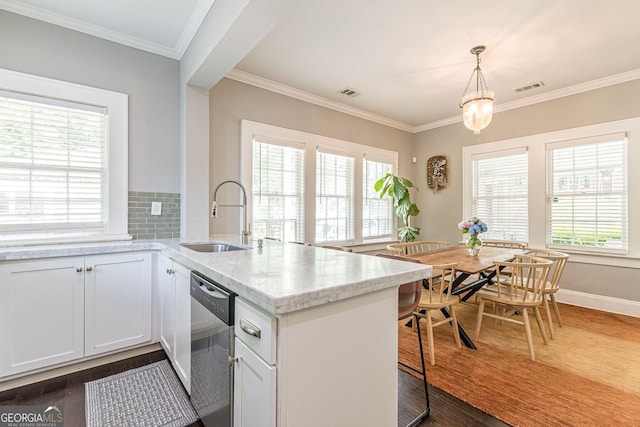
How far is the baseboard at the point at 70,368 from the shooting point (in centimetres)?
196

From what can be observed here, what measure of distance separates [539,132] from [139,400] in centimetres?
544

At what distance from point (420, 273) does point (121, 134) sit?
9.34 ft

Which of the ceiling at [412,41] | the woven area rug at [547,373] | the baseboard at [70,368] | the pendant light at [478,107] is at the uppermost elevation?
the ceiling at [412,41]

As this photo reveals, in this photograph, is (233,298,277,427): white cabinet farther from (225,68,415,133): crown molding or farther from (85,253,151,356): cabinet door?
(225,68,415,133): crown molding

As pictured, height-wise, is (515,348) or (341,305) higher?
(341,305)

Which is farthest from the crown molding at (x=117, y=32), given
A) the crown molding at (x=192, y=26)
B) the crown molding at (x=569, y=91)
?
the crown molding at (x=569, y=91)

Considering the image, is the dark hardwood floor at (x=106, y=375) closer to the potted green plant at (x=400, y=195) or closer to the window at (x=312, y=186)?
the window at (x=312, y=186)

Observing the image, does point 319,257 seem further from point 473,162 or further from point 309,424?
point 473,162

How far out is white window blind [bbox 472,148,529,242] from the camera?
14.0 feet

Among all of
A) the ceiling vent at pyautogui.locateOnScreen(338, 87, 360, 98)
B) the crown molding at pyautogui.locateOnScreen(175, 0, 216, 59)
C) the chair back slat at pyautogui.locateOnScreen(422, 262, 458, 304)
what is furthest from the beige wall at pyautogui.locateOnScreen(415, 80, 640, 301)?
the crown molding at pyautogui.locateOnScreen(175, 0, 216, 59)

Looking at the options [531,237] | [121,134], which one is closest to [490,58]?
[531,237]

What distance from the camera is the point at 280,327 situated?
2.98ft

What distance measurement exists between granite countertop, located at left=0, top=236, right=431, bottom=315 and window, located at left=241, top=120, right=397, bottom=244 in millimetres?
1742

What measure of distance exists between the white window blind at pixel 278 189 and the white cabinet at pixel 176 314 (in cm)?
135
